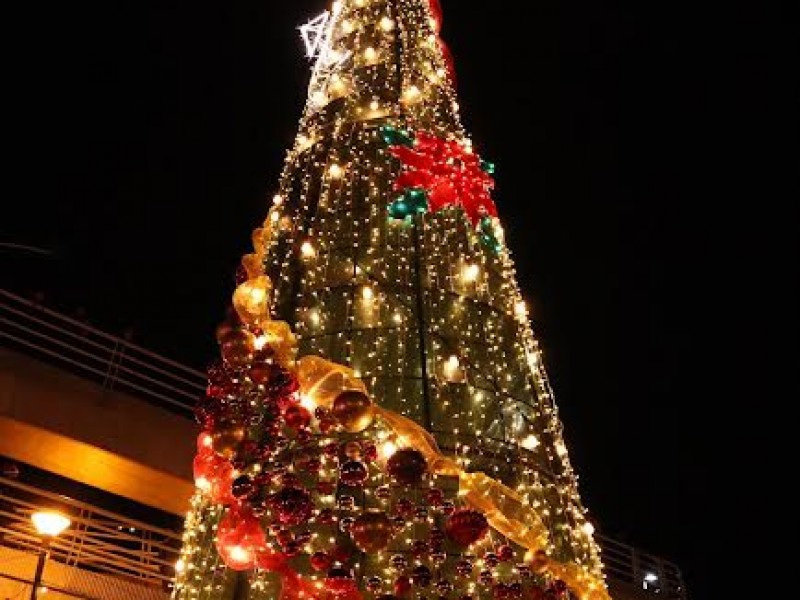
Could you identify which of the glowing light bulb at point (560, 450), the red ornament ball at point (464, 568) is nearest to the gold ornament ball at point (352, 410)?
the red ornament ball at point (464, 568)

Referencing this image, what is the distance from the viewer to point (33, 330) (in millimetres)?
6766

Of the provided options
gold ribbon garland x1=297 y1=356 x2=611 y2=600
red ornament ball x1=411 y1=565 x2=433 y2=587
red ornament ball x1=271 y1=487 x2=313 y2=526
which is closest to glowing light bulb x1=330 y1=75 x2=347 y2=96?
gold ribbon garland x1=297 y1=356 x2=611 y2=600

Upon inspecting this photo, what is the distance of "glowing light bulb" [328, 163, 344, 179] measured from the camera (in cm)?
525

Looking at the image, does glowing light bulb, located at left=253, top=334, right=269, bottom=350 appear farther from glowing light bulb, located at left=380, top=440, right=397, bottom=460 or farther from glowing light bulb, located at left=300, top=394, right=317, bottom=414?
glowing light bulb, located at left=380, top=440, right=397, bottom=460

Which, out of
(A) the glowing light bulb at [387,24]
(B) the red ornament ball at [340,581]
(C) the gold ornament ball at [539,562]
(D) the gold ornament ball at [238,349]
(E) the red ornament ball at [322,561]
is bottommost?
(B) the red ornament ball at [340,581]

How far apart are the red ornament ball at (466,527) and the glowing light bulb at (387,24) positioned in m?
4.03

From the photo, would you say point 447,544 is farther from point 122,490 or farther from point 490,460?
point 122,490

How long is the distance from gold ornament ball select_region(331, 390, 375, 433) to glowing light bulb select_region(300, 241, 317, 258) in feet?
4.66

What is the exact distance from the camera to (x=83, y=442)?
632cm

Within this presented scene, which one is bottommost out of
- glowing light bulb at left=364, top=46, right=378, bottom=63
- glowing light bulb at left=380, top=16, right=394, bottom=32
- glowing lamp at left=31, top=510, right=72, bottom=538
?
glowing lamp at left=31, top=510, right=72, bottom=538

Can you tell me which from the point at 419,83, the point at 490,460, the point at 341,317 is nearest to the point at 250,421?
the point at 341,317

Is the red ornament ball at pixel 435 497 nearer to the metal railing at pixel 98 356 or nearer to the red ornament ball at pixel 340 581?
the red ornament ball at pixel 340 581

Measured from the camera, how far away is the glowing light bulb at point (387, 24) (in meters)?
6.22

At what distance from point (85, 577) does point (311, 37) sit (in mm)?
4974
